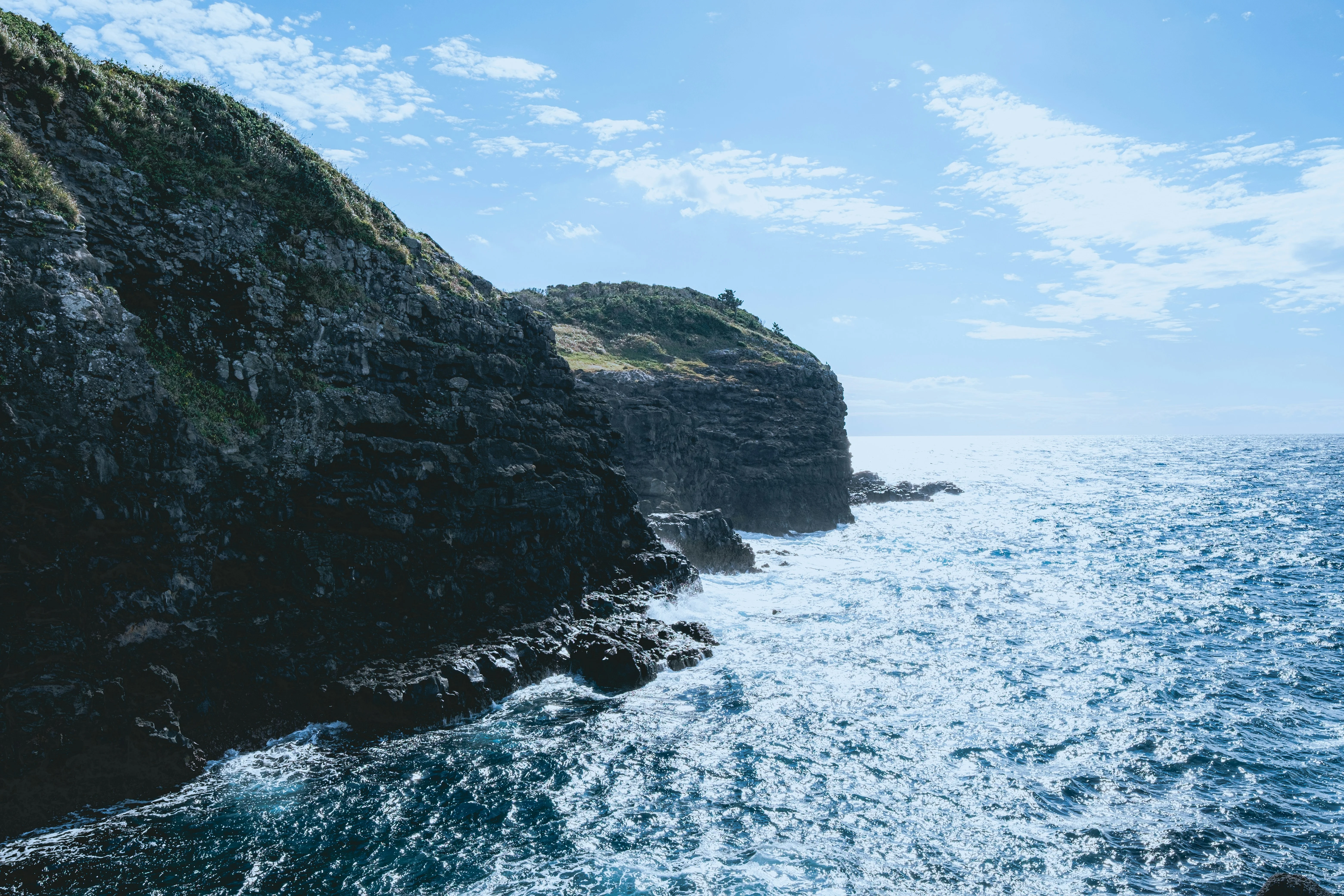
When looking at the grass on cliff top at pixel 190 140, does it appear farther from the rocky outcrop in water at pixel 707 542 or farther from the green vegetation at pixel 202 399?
the rocky outcrop in water at pixel 707 542

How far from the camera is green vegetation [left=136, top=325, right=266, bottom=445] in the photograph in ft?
78.6

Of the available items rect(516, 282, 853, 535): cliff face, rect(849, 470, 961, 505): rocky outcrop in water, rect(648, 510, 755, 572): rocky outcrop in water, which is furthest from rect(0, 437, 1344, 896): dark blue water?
rect(849, 470, 961, 505): rocky outcrop in water

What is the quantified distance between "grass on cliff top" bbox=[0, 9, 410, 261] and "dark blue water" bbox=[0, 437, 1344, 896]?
22.4 m

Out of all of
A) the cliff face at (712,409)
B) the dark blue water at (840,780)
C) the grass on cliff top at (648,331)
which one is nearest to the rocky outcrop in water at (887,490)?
the cliff face at (712,409)

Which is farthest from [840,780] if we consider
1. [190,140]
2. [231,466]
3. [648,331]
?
[648,331]

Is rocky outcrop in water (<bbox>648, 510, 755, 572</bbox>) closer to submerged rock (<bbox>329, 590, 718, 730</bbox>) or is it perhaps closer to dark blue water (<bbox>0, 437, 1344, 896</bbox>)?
dark blue water (<bbox>0, 437, 1344, 896</bbox>)

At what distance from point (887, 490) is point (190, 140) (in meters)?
90.2

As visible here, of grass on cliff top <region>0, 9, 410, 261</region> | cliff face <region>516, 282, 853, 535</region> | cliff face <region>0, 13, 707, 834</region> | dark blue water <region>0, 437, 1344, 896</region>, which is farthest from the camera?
cliff face <region>516, 282, 853, 535</region>

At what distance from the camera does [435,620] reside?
2914 centimetres

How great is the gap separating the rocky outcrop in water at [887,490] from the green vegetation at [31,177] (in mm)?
79925

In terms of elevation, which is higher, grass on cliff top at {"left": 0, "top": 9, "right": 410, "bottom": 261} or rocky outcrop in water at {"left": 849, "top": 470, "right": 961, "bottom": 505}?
grass on cliff top at {"left": 0, "top": 9, "right": 410, "bottom": 261}

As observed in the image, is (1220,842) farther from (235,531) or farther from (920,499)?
(920,499)

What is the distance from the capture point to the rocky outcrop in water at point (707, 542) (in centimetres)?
5034

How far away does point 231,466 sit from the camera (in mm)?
24688
